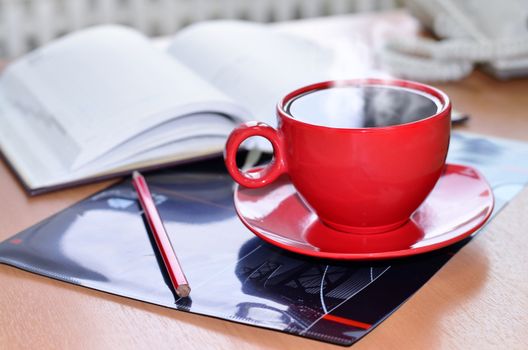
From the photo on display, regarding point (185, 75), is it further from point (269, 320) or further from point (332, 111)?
point (269, 320)

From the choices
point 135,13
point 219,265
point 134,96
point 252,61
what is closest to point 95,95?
point 134,96

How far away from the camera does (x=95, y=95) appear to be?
0.66m

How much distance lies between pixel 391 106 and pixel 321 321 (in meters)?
0.17

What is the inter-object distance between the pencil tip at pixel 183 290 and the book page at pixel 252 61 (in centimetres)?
27

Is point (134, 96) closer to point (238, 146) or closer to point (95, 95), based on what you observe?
point (95, 95)

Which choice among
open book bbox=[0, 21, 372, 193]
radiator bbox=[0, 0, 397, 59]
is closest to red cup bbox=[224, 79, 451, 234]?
open book bbox=[0, 21, 372, 193]

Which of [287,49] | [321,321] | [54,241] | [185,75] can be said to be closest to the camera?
[321,321]

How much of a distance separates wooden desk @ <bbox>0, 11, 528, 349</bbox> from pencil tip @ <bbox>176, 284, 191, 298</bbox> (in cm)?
1

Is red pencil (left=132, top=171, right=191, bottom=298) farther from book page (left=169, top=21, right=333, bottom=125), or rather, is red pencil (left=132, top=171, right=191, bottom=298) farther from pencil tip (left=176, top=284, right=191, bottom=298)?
book page (left=169, top=21, right=333, bottom=125)

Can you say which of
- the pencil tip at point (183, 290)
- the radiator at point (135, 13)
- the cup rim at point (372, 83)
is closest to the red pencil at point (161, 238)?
the pencil tip at point (183, 290)

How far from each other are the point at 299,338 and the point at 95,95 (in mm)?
389

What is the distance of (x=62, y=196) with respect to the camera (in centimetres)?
56

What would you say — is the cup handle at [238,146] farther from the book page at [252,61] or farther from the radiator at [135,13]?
the radiator at [135,13]

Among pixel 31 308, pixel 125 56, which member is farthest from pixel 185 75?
pixel 31 308
